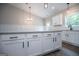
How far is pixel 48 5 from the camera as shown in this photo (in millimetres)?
1344

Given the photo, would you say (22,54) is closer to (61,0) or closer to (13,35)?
(13,35)

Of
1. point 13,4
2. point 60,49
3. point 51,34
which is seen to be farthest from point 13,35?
point 60,49

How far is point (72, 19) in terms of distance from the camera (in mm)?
1357

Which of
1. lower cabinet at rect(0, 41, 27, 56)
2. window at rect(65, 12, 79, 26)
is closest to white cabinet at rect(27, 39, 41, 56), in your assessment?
lower cabinet at rect(0, 41, 27, 56)

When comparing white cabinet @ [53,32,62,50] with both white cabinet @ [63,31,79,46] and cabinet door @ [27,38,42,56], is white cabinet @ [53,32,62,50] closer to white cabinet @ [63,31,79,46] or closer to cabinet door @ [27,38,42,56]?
white cabinet @ [63,31,79,46]

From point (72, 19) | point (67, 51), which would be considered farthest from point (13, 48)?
point (72, 19)

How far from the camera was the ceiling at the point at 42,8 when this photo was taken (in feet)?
4.34

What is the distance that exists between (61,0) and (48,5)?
0.19 meters

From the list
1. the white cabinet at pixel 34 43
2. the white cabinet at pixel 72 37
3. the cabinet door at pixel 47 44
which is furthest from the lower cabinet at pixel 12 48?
the white cabinet at pixel 72 37

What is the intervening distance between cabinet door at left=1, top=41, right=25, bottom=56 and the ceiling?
0.48 meters

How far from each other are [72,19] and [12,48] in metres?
0.93

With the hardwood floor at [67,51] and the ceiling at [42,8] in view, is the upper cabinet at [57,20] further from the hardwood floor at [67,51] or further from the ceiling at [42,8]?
the hardwood floor at [67,51]

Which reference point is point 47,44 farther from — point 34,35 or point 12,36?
point 12,36

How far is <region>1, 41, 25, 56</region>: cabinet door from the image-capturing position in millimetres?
1268
